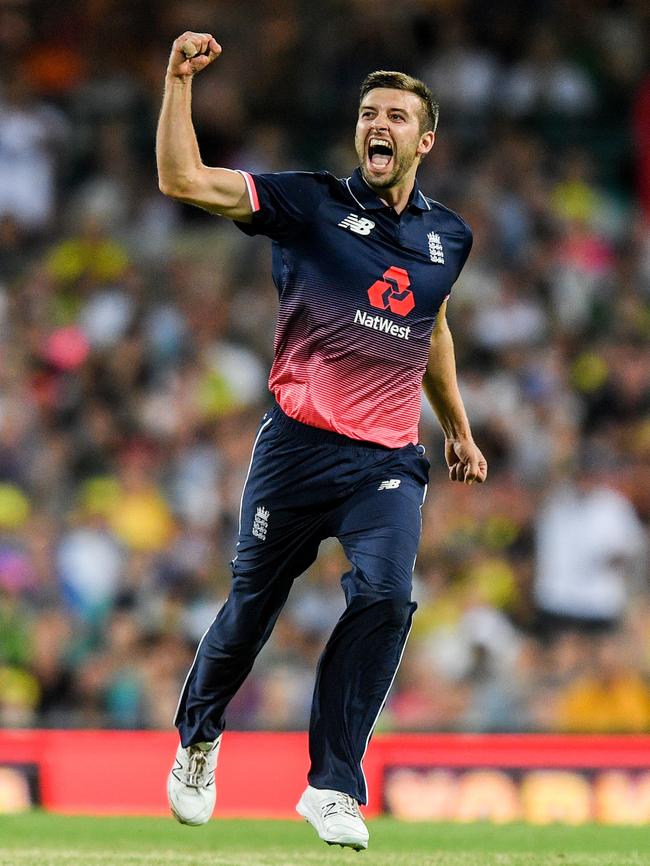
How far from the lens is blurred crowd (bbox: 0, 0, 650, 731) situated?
1058cm

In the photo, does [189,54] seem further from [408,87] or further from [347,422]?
[347,422]

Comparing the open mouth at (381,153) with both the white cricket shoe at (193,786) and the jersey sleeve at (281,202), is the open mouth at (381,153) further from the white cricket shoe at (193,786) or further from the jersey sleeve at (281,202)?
the white cricket shoe at (193,786)

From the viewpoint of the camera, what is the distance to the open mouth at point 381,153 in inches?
239

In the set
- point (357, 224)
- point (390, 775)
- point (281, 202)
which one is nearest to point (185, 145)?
point (281, 202)

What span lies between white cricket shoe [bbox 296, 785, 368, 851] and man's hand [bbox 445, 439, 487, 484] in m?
1.41

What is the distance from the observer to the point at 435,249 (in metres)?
6.33

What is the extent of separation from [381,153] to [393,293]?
49 cm

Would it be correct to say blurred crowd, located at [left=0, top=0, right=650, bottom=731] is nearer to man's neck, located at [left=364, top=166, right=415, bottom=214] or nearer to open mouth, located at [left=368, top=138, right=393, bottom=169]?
man's neck, located at [left=364, top=166, right=415, bottom=214]

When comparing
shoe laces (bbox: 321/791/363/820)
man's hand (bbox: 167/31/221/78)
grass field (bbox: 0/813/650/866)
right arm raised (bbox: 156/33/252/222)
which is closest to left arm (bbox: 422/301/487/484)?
right arm raised (bbox: 156/33/252/222)

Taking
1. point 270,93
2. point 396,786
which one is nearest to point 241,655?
point 396,786

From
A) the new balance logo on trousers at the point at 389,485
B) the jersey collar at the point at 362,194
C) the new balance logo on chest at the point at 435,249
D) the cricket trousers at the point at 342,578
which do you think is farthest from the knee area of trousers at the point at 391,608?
the jersey collar at the point at 362,194

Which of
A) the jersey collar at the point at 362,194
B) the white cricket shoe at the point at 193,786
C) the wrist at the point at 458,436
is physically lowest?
the white cricket shoe at the point at 193,786

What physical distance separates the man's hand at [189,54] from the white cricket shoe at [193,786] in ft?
8.27

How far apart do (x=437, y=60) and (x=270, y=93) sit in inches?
55.1
